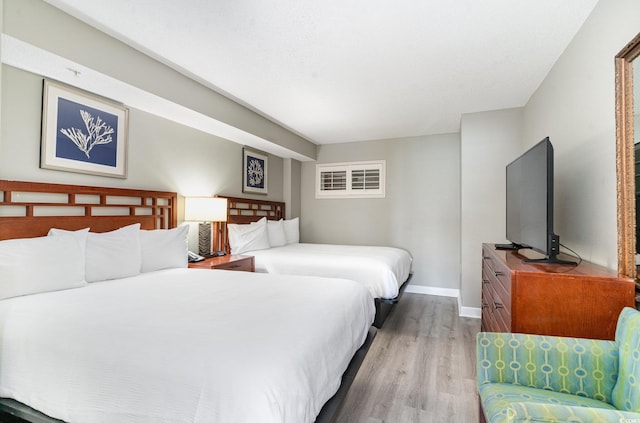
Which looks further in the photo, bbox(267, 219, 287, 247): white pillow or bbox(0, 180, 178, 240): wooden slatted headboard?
bbox(267, 219, 287, 247): white pillow

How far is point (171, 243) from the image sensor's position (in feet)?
9.11

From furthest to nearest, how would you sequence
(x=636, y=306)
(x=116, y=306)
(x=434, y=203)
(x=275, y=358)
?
(x=434, y=203)
(x=116, y=306)
(x=636, y=306)
(x=275, y=358)

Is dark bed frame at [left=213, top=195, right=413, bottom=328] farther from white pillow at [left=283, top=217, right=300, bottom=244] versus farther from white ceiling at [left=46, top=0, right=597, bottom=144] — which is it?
white ceiling at [left=46, top=0, right=597, bottom=144]

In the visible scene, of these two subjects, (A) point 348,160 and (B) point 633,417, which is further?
(A) point 348,160

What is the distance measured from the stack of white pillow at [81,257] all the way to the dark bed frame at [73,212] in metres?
0.22

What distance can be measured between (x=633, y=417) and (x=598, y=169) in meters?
1.47

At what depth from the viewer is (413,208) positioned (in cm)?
497

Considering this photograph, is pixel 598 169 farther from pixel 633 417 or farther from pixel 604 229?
pixel 633 417

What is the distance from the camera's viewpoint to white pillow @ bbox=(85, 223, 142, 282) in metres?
2.18

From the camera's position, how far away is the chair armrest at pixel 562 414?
89cm

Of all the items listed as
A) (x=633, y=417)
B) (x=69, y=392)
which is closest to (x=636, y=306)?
(x=633, y=417)

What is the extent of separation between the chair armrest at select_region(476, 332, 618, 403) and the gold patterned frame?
453mm

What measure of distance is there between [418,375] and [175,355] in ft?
6.49

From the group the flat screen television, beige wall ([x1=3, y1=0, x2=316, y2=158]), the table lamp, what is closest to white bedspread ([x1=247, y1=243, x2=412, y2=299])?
the table lamp
